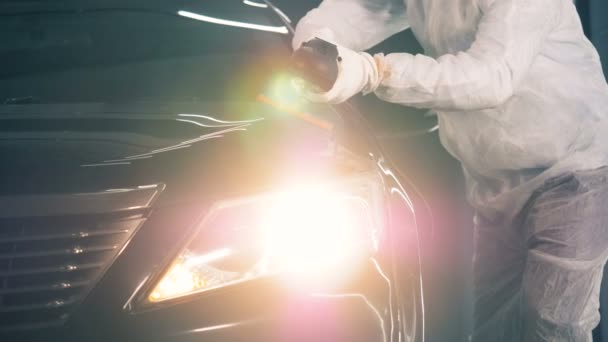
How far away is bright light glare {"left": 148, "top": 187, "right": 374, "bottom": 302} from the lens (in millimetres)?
1197

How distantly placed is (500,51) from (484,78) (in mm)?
71

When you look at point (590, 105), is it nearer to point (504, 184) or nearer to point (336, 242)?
point (504, 184)

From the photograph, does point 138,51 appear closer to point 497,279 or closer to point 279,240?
→ point 279,240

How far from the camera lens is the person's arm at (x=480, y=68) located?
1391 millimetres

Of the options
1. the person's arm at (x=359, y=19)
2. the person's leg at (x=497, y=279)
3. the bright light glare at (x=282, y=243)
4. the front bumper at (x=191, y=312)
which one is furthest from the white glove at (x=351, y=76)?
the person's leg at (x=497, y=279)

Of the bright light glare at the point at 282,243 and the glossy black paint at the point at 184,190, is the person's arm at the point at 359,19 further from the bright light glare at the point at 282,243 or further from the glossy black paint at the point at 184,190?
the bright light glare at the point at 282,243

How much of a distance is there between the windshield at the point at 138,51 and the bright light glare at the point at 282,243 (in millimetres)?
463

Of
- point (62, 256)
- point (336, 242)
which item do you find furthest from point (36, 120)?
point (336, 242)

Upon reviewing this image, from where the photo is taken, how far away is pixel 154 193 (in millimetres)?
1195

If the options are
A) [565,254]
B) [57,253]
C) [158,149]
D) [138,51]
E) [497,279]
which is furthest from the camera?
[497,279]

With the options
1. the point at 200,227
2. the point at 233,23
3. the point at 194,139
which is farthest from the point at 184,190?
the point at 233,23

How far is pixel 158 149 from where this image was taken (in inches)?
52.0

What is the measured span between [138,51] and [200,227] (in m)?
0.85

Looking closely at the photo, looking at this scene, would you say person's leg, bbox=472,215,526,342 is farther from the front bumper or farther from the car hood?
the front bumper
